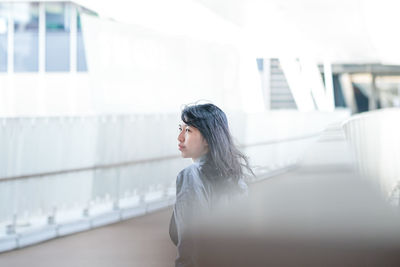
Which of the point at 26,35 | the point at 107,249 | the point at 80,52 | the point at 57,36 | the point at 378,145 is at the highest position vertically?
the point at 26,35

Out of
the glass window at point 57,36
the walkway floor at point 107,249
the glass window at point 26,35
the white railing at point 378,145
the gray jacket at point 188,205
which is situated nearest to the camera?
the gray jacket at point 188,205

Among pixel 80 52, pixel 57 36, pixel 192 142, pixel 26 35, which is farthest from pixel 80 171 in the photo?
pixel 26 35

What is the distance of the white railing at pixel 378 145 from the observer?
4379 mm

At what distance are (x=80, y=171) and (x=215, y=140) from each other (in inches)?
167

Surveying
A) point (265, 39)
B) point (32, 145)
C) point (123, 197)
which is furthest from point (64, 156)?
point (265, 39)

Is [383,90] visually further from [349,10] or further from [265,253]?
[265,253]

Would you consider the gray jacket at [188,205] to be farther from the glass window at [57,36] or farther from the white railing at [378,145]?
the glass window at [57,36]

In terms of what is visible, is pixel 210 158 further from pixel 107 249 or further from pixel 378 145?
pixel 378 145

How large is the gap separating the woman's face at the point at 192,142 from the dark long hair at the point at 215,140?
0.01 metres

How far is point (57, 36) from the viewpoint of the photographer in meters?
14.6

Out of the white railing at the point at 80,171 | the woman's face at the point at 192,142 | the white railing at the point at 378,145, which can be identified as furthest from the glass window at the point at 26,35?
the woman's face at the point at 192,142

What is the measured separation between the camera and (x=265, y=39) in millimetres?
12328

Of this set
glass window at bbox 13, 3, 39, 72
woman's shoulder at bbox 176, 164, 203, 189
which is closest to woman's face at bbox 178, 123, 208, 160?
woman's shoulder at bbox 176, 164, 203, 189

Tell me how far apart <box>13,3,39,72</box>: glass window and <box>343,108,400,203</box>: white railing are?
1141cm
